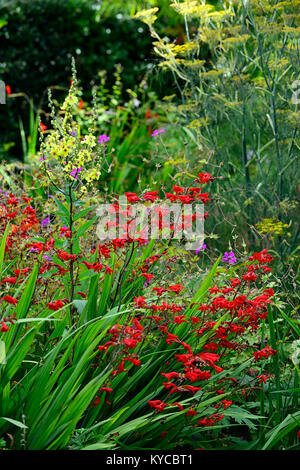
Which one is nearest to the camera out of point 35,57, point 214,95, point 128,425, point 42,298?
point 128,425

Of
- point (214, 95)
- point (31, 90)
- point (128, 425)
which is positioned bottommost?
point (128, 425)

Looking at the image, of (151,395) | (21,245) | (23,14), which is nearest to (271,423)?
(151,395)

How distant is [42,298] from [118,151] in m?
3.56

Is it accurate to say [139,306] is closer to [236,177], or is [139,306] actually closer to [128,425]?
[128,425]

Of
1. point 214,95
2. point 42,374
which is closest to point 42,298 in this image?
point 42,374

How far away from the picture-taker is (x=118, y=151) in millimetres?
6602

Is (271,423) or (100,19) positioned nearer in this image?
(271,423)

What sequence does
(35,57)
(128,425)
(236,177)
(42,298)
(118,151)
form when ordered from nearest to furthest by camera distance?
(128,425) < (42,298) < (236,177) < (118,151) < (35,57)

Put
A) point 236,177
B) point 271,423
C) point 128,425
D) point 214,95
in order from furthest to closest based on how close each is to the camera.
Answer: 1. point 236,177
2. point 214,95
3. point 271,423
4. point 128,425

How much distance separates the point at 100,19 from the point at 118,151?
391 centimetres

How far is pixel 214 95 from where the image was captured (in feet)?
17.6
